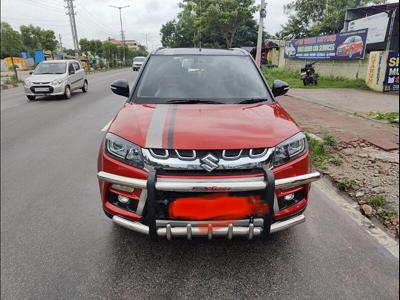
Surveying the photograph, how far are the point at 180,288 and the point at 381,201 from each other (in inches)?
96.4

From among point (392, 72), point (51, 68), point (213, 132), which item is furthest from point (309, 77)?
point (213, 132)

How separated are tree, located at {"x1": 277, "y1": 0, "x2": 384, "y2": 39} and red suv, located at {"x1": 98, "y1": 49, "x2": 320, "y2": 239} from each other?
93.4 feet

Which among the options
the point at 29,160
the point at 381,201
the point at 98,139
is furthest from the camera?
the point at 98,139

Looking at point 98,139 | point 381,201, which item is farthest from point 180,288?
point 98,139

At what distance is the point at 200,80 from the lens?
3322 mm

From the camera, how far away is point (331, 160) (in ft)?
15.1

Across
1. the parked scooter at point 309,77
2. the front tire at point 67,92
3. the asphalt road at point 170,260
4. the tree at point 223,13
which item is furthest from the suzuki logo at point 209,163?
the tree at point 223,13

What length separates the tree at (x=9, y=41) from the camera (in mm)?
47750

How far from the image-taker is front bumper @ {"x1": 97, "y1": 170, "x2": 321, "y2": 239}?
2.00 metres

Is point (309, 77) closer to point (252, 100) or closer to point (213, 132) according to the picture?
point (252, 100)

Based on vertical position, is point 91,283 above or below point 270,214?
below

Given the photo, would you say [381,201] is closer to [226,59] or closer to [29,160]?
[226,59]

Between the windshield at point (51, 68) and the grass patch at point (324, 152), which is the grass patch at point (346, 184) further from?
the windshield at point (51, 68)

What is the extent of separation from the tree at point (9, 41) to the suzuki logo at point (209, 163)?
57.1 metres
